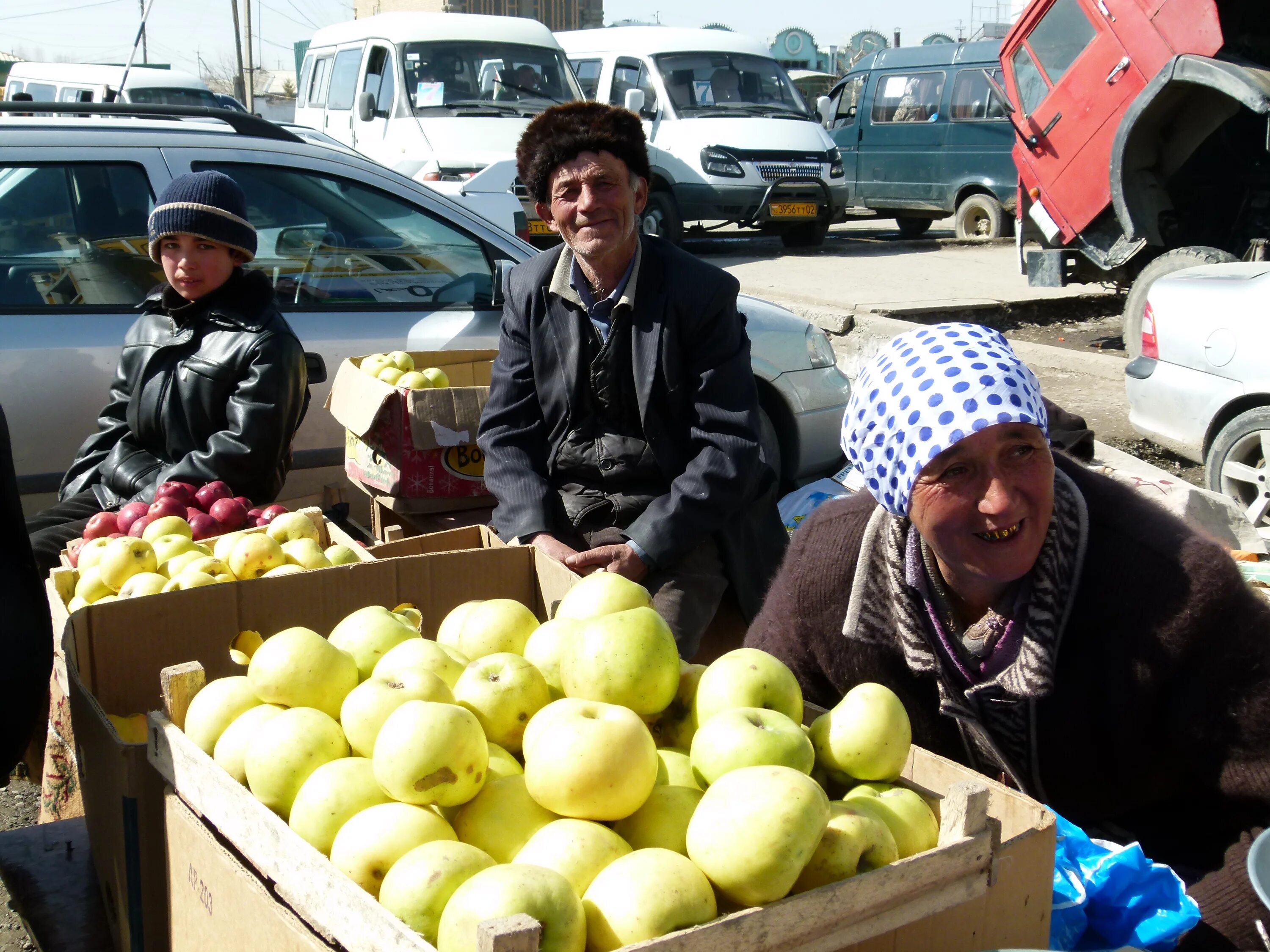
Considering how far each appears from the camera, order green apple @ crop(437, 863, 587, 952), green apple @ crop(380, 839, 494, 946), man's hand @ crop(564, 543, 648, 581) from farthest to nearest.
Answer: man's hand @ crop(564, 543, 648, 581) < green apple @ crop(380, 839, 494, 946) < green apple @ crop(437, 863, 587, 952)

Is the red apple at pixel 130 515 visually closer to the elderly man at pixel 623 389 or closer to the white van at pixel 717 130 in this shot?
the elderly man at pixel 623 389

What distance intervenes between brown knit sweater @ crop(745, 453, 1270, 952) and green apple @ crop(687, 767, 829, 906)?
73 cm

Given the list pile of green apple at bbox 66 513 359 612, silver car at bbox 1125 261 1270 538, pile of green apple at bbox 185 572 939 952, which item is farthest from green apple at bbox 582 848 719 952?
silver car at bbox 1125 261 1270 538

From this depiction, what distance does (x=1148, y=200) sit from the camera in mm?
9008

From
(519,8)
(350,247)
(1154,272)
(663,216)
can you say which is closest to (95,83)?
(663,216)

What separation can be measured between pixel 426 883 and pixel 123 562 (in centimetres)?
189

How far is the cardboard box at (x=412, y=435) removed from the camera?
4188 millimetres

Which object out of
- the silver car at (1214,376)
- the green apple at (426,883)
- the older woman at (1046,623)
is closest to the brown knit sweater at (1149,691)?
the older woman at (1046,623)

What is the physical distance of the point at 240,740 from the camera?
1833mm

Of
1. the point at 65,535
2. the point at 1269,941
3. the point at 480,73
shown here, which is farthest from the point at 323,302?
the point at 480,73

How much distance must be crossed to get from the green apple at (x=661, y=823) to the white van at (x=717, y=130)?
485 inches

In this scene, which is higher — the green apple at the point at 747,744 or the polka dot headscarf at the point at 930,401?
the polka dot headscarf at the point at 930,401

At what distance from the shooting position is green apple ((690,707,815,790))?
1.65 m

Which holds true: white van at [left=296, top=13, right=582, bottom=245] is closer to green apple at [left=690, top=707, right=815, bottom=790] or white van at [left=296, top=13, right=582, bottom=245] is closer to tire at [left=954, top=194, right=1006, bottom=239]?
tire at [left=954, top=194, right=1006, bottom=239]
